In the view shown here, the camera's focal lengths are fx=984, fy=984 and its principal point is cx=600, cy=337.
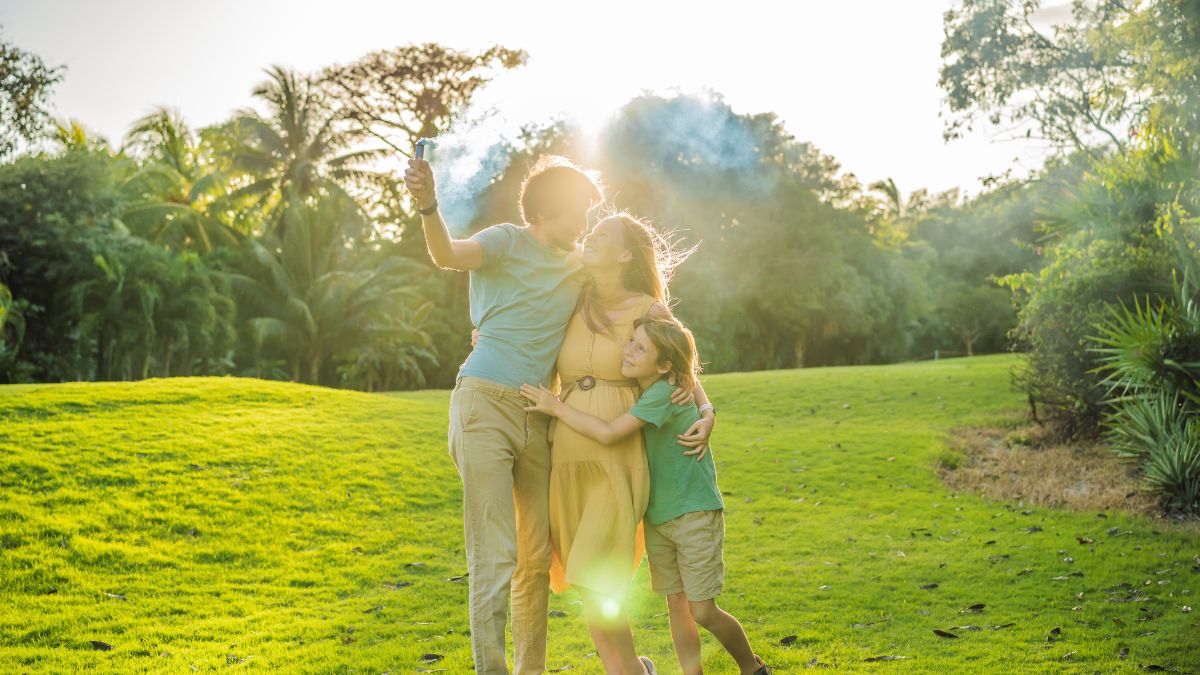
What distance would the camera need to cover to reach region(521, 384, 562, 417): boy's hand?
Result: 167 inches

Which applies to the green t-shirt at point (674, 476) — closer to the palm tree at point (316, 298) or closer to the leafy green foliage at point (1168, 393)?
the leafy green foliage at point (1168, 393)

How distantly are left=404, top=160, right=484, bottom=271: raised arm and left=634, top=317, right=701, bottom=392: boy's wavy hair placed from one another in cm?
81

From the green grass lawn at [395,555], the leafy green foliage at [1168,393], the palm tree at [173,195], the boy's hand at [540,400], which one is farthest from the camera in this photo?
the palm tree at [173,195]

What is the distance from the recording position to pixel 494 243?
4332 mm

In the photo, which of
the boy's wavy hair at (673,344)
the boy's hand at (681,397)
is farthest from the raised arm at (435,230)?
the boy's hand at (681,397)

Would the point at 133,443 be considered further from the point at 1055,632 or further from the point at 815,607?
the point at 1055,632

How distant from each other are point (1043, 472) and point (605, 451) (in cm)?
1099

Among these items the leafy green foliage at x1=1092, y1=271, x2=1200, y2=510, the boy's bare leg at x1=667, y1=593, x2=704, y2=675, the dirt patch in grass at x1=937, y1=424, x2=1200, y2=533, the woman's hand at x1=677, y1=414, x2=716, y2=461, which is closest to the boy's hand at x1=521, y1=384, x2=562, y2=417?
the woman's hand at x1=677, y1=414, x2=716, y2=461

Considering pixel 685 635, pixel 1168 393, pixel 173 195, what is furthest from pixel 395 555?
pixel 173 195

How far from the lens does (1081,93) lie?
2339 centimetres

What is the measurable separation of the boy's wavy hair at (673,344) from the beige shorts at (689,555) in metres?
0.62

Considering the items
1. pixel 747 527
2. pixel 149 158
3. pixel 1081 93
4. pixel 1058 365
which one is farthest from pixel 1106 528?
pixel 149 158

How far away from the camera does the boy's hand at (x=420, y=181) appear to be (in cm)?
390

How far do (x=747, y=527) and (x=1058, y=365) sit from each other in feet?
23.5
